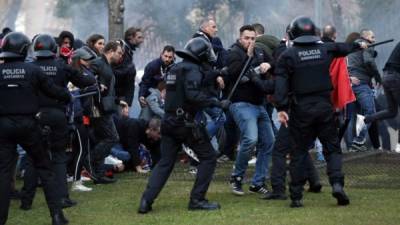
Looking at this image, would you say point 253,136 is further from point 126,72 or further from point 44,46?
Answer: point 126,72

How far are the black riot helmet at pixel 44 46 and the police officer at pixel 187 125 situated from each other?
3.94 feet

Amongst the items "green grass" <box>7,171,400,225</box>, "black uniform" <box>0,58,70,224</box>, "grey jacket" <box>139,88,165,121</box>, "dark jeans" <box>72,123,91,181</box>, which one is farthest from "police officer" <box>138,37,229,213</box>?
"grey jacket" <box>139,88,165,121</box>

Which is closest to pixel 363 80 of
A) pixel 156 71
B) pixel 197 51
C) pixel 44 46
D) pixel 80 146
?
pixel 156 71

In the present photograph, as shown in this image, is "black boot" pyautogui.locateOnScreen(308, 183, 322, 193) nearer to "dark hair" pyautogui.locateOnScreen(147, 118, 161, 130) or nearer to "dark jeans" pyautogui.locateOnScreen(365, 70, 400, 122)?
"dark jeans" pyautogui.locateOnScreen(365, 70, 400, 122)

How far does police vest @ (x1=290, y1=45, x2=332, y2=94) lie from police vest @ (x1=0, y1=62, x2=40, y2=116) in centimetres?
257

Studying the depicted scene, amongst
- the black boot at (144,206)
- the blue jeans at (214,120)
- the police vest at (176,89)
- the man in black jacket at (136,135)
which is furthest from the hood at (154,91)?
the black boot at (144,206)

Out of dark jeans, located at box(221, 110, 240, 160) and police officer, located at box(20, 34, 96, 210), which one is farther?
dark jeans, located at box(221, 110, 240, 160)

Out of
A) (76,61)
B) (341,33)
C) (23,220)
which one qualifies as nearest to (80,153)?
(76,61)

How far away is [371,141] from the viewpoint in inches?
621

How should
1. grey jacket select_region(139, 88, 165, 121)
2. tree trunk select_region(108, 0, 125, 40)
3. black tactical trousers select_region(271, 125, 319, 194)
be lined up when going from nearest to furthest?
black tactical trousers select_region(271, 125, 319, 194) → grey jacket select_region(139, 88, 165, 121) → tree trunk select_region(108, 0, 125, 40)

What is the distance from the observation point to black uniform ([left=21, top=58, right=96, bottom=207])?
30.7 feet

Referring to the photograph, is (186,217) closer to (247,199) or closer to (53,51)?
(247,199)

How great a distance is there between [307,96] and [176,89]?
1.30 metres

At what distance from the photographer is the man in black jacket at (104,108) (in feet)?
37.2
